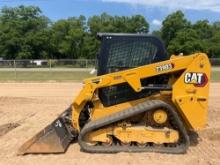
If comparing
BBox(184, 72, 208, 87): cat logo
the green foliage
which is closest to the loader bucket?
BBox(184, 72, 208, 87): cat logo

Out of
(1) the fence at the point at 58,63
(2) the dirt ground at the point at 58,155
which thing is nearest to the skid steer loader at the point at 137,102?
(2) the dirt ground at the point at 58,155

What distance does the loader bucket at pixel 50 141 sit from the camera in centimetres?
924

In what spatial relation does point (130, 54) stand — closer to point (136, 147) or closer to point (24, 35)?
point (136, 147)

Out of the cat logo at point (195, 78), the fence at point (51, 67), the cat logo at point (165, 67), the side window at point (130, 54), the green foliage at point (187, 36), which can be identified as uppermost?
the side window at point (130, 54)

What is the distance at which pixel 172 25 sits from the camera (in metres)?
64.9

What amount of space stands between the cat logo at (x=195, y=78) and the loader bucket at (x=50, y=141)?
2458mm

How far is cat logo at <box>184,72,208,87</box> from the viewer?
9.26m

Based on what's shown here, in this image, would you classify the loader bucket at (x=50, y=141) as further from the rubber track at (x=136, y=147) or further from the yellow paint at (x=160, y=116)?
the yellow paint at (x=160, y=116)

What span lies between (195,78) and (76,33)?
2276 inches

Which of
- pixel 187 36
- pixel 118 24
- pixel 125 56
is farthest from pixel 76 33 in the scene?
pixel 125 56

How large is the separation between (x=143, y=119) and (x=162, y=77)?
93cm

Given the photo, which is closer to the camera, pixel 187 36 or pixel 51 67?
pixel 51 67

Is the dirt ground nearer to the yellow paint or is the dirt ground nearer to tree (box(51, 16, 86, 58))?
the yellow paint

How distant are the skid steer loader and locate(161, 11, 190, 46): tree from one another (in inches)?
2181
